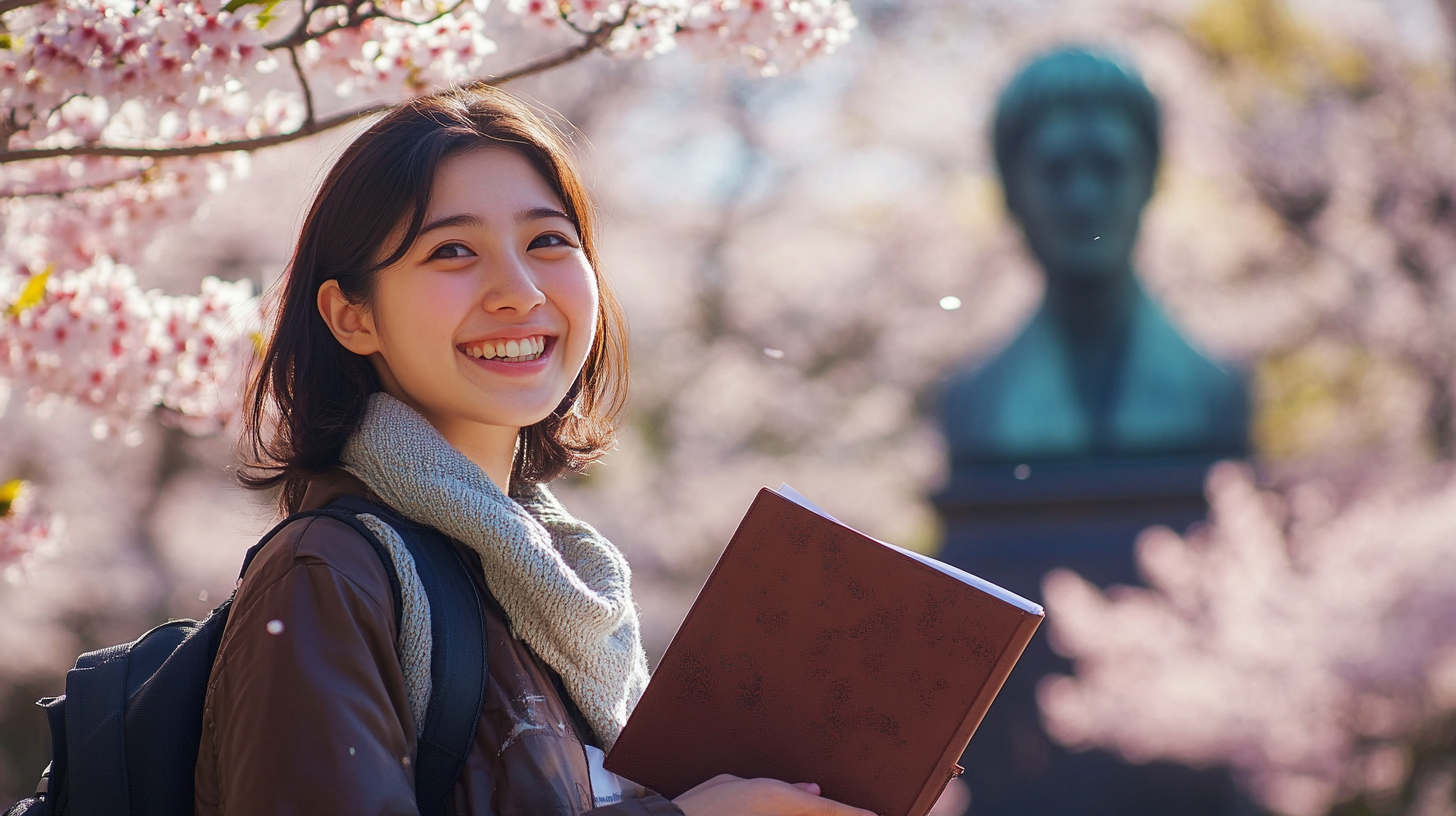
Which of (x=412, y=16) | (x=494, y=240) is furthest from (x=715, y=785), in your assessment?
(x=412, y=16)

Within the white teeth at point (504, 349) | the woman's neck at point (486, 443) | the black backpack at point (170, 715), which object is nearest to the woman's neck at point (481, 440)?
the woman's neck at point (486, 443)

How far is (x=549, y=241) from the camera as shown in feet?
4.57

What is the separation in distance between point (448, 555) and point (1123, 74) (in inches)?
173

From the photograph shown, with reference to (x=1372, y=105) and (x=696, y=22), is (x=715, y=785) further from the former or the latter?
(x=1372, y=105)

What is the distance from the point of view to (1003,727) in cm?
494

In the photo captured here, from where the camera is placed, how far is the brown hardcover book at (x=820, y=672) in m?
1.22

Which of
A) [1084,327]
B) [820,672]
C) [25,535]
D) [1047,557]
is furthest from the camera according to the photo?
[1084,327]

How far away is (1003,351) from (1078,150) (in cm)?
84

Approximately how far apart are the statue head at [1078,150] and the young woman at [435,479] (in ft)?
12.5

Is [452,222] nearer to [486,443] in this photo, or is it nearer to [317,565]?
[486,443]

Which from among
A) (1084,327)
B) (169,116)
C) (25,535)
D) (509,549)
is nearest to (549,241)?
(509,549)

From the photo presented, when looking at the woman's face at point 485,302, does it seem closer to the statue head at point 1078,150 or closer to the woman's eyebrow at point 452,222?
the woman's eyebrow at point 452,222

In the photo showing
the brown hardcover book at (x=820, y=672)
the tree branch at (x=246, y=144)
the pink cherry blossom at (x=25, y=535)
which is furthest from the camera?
the pink cherry blossom at (x=25, y=535)

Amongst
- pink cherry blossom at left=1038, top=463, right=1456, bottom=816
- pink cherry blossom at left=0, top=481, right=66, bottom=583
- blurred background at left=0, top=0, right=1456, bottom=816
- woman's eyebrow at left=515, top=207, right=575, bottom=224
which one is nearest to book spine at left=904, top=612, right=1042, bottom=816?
woman's eyebrow at left=515, top=207, right=575, bottom=224
